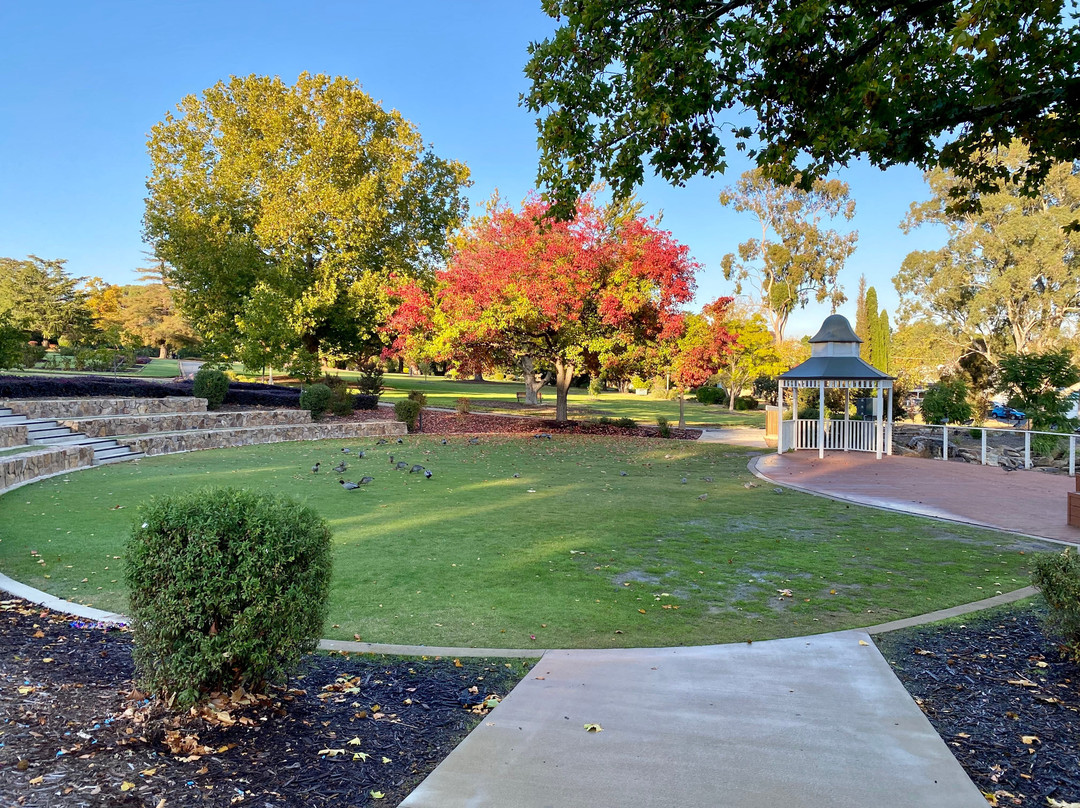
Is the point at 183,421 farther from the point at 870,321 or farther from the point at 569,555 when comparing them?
the point at 870,321

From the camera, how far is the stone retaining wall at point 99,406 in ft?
48.9

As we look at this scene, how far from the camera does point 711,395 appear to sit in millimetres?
45719

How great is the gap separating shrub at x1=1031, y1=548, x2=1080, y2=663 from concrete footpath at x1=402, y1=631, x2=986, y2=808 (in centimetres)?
101

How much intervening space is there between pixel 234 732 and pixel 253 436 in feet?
51.2

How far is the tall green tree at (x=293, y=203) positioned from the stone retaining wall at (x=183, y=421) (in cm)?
488

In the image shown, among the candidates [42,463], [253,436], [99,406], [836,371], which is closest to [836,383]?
[836,371]

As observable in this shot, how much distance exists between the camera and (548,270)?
60.6 feet

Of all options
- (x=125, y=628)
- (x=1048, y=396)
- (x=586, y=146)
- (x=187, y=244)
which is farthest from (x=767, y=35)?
(x=187, y=244)

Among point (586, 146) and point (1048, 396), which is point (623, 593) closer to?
point (586, 146)

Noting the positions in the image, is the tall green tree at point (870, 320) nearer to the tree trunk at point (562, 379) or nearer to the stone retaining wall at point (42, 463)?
the tree trunk at point (562, 379)

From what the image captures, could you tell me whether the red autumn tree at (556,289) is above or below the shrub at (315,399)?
above

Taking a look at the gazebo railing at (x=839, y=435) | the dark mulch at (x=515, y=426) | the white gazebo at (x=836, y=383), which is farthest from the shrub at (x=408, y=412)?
the gazebo railing at (x=839, y=435)

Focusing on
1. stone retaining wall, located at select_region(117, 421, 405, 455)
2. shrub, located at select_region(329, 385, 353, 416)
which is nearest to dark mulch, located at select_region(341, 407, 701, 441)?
shrub, located at select_region(329, 385, 353, 416)

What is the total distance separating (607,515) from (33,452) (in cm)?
969
